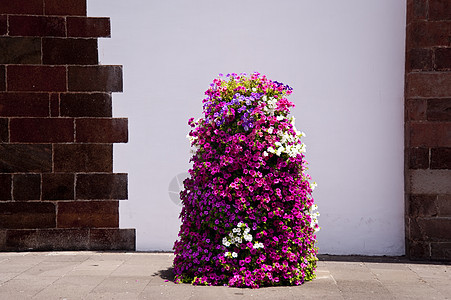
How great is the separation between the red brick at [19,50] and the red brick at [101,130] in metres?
0.91

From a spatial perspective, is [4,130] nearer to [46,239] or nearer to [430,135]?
[46,239]

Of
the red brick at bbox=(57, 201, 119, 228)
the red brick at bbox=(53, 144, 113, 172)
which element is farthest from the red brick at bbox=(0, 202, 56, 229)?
the red brick at bbox=(53, 144, 113, 172)

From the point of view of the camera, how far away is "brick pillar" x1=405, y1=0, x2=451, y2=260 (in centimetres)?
711

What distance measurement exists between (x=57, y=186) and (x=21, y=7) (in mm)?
2117

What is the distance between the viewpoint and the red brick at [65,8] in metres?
7.37

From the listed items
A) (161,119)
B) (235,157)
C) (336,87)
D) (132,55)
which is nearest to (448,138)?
(336,87)

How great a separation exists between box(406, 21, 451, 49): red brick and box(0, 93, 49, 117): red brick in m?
4.32

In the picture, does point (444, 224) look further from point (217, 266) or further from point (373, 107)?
point (217, 266)

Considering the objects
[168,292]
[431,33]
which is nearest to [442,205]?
[431,33]

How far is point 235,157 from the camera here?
573cm

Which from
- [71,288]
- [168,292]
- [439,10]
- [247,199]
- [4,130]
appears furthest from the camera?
[4,130]

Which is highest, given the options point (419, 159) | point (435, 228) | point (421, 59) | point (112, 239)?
point (421, 59)

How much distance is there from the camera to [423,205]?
713cm

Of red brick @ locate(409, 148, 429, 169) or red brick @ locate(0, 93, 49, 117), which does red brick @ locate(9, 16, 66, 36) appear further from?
red brick @ locate(409, 148, 429, 169)
